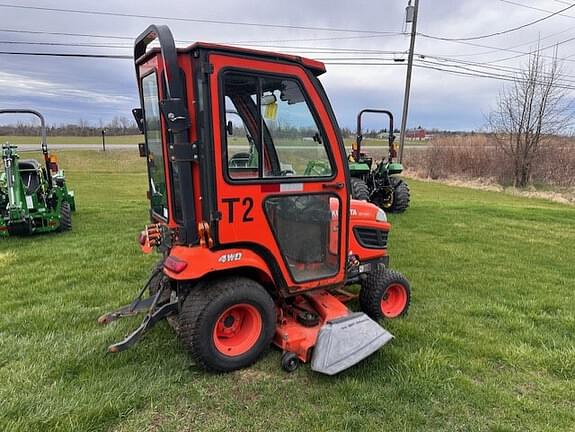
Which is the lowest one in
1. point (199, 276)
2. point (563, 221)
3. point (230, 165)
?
point (563, 221)

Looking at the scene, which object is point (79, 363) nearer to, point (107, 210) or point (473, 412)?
point (473, 412)

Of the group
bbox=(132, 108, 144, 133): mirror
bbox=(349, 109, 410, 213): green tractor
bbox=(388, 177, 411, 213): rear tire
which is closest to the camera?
bbox=(132, 108, 144, 133): mirror

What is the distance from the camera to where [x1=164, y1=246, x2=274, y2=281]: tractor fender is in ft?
8.93

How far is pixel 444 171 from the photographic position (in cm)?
2236

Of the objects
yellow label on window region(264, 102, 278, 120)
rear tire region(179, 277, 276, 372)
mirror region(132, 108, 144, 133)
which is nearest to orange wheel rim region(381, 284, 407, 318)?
rear tire region(179, 277, 276, 372)

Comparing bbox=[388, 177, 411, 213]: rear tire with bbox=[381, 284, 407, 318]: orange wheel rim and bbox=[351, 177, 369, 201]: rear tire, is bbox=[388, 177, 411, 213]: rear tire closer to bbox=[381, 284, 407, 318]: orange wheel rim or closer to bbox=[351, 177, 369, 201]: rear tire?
bbox=[351, 177, 369, 201]: rear tire

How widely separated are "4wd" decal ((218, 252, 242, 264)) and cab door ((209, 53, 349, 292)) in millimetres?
82

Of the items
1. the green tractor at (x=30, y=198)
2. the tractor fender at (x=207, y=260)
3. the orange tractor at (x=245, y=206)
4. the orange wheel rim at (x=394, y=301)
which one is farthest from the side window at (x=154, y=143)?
the green tractor at (x=30, y=198)

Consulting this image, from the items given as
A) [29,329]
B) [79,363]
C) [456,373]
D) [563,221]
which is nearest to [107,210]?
[29,329]

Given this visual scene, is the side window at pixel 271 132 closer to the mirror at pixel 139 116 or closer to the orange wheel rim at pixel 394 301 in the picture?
the mirror at pixel 139 116

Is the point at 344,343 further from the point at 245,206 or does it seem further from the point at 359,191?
the point at 359,191

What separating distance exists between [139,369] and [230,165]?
1.51 meters

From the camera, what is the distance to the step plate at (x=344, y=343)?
285cm

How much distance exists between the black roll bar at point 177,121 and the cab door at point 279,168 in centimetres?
19
